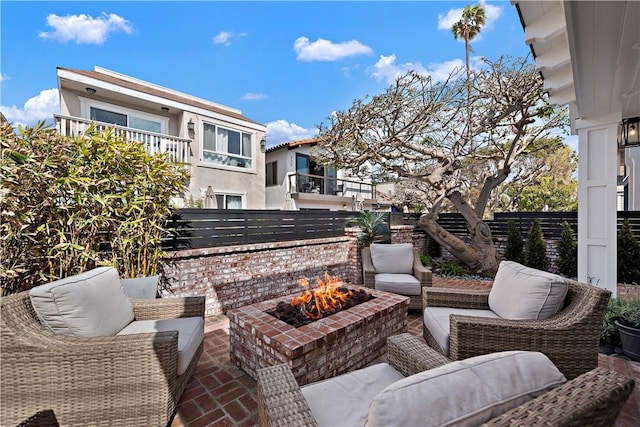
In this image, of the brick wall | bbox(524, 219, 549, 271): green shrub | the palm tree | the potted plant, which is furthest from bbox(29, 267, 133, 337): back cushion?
the palm tree

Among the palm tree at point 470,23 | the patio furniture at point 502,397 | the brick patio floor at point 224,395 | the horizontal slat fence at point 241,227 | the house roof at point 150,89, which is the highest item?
the palm tree at point 470,23

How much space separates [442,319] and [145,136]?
7.90 m

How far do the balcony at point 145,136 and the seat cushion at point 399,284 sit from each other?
4.54m

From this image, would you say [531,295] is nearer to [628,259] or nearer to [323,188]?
[628,259]

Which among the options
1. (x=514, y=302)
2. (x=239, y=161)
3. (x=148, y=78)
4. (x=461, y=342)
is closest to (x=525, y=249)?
(x=514, y=302)

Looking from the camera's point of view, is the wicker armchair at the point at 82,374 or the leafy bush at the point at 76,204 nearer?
the wicker armchair at the point at 82,374

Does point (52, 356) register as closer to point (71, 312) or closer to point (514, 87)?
point (71, 312)

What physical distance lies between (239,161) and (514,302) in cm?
915

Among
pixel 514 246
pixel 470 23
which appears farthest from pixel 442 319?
pixel 470 23

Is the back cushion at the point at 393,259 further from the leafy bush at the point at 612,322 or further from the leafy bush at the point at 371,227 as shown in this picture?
the leafy bush at the point at 612,322

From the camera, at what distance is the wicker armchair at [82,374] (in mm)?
1694

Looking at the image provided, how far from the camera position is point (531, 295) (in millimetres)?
2312

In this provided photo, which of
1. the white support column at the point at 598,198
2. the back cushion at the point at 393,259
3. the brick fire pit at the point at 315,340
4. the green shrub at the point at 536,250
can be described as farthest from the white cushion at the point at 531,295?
the green shrub at the point at 536,250

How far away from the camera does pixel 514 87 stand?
554 centimetres
